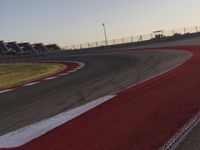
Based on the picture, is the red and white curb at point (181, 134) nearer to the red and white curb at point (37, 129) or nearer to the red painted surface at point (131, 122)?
the red painted surface at point (131, 122)

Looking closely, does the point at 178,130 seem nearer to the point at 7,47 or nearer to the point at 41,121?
the point at 41,121

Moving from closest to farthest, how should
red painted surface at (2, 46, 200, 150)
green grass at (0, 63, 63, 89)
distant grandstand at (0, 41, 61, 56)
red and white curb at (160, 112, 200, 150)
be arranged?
red and white curb at (160, 112, 200, 150)
red painted surface at (2, 46, 200, 150)
green grass at (0, 63, 63, 89)
distant grandstand at (0, 41, 61, 56)

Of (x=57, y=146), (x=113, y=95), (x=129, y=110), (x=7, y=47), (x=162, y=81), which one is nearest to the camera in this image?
(x=57, y=146)

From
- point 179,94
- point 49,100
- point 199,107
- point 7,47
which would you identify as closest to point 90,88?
point 49,100

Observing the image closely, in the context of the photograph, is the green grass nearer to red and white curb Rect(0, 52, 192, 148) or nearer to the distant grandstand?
red and white curb Rect(0, 52, 192, 148)

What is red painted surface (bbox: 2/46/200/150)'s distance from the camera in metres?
6.31

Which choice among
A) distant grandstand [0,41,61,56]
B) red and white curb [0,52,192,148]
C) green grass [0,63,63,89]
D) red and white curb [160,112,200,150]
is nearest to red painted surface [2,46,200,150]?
red and white curb [160,112,200,150]

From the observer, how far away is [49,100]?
11.7 m

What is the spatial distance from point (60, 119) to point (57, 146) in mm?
2304

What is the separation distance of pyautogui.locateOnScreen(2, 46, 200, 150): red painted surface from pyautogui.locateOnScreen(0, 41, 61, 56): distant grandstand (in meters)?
67.3

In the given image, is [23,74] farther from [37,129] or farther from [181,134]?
[181,134]

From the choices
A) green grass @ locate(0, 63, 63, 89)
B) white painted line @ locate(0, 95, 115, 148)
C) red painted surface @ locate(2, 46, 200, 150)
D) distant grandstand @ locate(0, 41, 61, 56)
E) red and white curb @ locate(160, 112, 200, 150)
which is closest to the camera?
red and white curb @ locate(160, 112, 200, 150)

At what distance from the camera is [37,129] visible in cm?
795

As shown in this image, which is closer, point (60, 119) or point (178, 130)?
point (178, 130)
